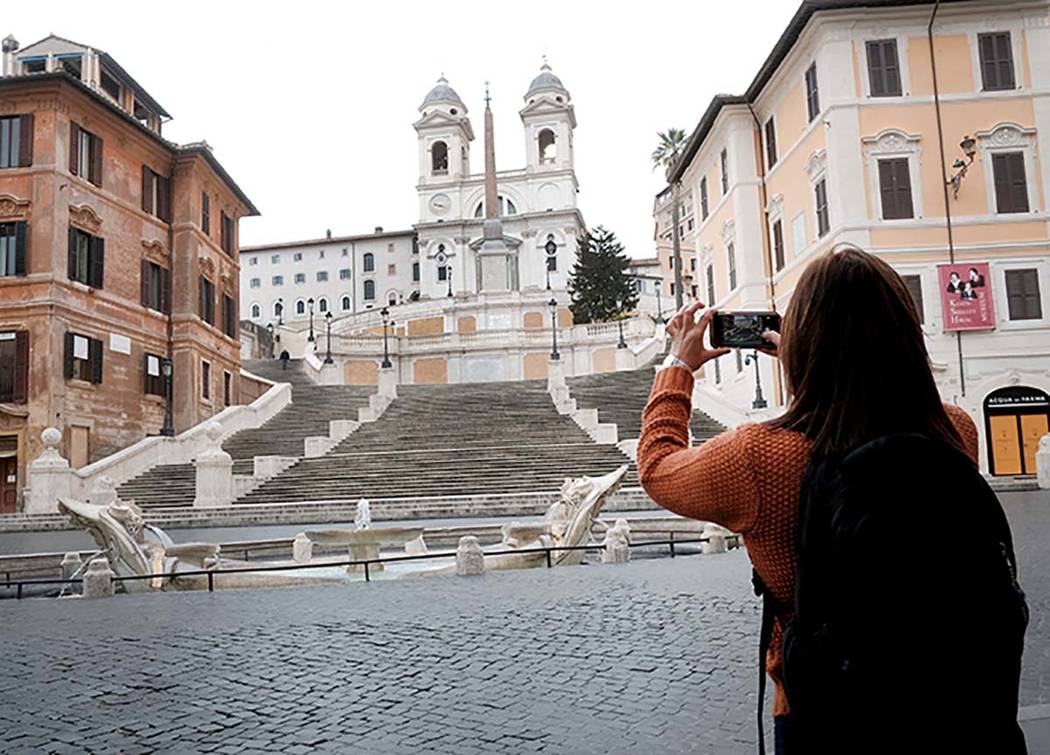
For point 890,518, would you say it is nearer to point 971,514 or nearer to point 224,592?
point 971,514

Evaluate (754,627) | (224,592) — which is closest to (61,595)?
(224,592)

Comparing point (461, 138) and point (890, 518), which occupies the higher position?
point (461, 138)

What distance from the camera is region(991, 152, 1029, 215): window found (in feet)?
91.4

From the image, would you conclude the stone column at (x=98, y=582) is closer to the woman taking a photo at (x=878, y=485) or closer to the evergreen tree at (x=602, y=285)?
the woman taking a photo at (x=878, y=485)

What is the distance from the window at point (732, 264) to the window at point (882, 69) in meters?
8.75

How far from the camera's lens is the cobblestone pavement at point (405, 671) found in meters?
5.22

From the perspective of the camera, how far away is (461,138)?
103 m

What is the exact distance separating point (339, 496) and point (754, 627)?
1909cm

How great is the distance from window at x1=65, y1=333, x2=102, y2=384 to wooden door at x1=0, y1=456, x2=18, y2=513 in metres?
3.27

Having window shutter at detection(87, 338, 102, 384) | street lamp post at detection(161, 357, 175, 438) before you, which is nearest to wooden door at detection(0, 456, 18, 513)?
window shutter at detection(87, 338, 102, 384)

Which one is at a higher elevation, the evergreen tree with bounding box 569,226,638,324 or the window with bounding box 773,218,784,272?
the evergreen tree with bounding box 569,226,638,324

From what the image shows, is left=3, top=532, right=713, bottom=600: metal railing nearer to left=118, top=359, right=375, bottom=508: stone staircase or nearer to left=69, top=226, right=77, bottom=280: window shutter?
left=118, top=359, right=375, bottom=508: stone staircase

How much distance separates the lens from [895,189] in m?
28.2

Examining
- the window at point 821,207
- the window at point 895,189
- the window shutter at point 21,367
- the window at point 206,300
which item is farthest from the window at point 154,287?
the window at point 895,189
